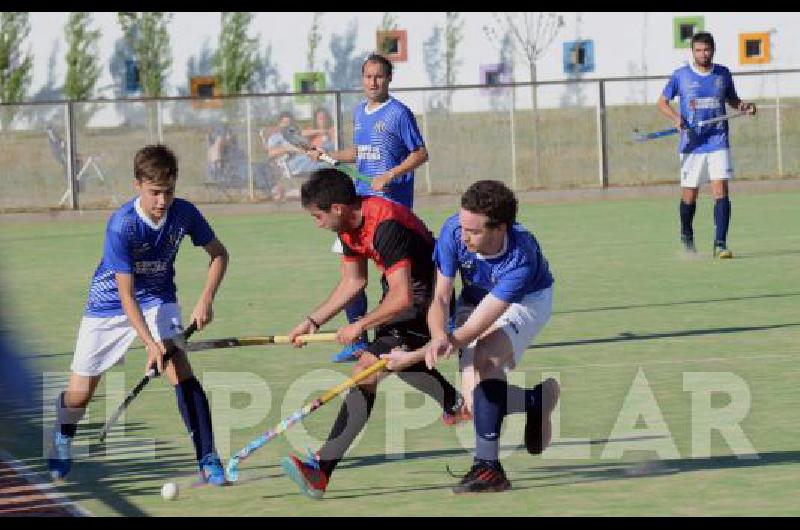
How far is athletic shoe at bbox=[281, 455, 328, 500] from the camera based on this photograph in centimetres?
781

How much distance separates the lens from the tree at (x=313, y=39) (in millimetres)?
48312

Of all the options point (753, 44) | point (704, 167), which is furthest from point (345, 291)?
point (753, 44)

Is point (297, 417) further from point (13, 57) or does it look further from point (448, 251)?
point (13, 57)

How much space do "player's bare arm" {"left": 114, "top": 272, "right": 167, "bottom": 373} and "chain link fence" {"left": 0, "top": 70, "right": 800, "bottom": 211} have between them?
21642 mm

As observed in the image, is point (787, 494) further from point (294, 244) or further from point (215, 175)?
point (215, 175)

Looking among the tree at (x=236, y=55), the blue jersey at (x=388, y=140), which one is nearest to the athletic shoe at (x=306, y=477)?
the blue jersey at (x=388, y=140)

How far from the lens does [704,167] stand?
18766 mm

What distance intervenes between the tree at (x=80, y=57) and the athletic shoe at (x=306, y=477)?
40311 mm

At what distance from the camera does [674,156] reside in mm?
35906

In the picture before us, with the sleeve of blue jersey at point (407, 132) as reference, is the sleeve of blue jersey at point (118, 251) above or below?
below

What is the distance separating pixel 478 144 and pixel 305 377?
25.5m

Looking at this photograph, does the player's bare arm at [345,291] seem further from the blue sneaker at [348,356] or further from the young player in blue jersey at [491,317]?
the blue sneaker at [348,356]

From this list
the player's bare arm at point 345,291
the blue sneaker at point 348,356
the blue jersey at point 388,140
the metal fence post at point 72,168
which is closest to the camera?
the player's bare arm at point 345,291

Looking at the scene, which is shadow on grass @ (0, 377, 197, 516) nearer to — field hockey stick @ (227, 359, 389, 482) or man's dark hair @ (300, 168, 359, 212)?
field hockey stick @ (227, 359, 389, 482)
